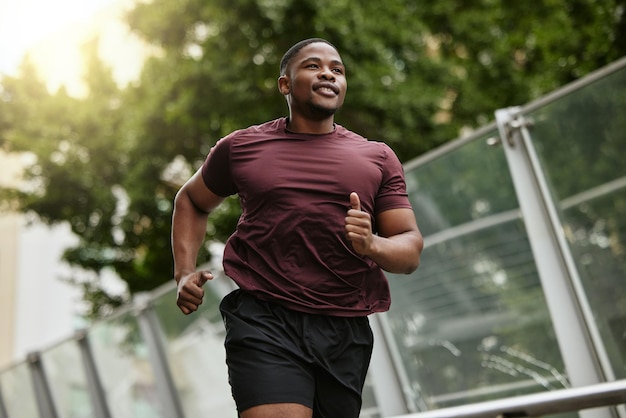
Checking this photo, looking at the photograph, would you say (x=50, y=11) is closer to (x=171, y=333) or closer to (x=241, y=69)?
(x=241, y=69)

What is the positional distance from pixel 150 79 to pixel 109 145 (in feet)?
4.97

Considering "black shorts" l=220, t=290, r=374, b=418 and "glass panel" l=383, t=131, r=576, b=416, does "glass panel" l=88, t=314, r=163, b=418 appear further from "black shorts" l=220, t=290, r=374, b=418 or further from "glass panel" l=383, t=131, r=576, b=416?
"black shorts" l=220, t=290, r=374, b=418

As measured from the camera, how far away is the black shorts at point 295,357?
260 centimetres

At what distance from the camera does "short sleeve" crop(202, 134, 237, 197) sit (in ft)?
9.53

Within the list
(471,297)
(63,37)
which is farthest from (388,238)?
(63,37)

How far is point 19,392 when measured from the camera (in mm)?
10336

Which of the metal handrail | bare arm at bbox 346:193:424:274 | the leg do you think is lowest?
the metal handrail

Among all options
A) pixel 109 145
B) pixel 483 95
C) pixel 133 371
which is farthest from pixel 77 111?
pixel 133 371

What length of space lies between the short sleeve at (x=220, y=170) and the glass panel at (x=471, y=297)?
2.06 meters

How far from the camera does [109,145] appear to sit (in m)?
18.2

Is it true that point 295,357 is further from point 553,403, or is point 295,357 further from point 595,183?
point 595,183

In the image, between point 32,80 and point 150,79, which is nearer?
point 150,79

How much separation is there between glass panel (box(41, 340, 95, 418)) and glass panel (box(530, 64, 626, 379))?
538cm

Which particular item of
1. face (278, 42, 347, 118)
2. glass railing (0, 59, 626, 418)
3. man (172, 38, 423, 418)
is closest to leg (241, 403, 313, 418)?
man (172, 38, 423, 418)
